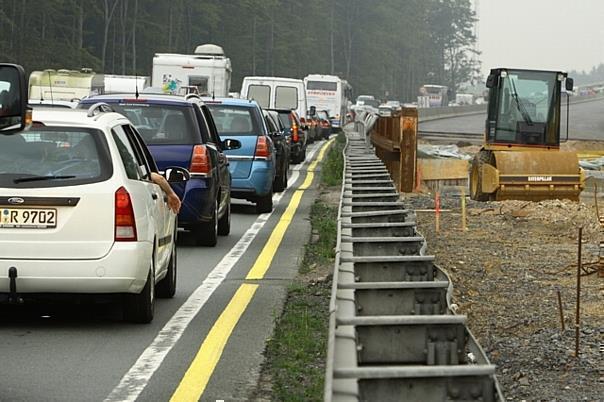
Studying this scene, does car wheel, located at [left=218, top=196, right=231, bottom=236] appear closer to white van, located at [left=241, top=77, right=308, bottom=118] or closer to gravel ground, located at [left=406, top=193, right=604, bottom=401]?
gravel ground, located at [left=406, top=193, right=604, bottom=401]

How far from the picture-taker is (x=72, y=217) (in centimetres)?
1010

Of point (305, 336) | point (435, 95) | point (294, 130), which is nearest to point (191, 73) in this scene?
point (294, 130)

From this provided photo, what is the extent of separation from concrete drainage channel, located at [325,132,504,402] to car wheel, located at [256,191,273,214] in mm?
12682

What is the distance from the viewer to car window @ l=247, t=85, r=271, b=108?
51.6 metres

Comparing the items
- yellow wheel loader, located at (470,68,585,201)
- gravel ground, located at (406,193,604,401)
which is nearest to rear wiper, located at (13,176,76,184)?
gravel ground, located at (406,193,604,401)

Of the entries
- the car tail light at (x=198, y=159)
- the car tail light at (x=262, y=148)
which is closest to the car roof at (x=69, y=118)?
the car tail light at (x=198, y=159)

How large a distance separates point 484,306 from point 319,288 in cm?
150

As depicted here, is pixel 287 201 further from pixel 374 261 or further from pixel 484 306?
pixel 374 261

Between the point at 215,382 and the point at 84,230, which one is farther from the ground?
the point at 84,230

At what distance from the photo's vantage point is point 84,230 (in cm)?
1009

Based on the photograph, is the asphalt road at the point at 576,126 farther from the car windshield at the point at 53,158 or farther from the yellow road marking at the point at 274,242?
the car windshield at the point at 53,158

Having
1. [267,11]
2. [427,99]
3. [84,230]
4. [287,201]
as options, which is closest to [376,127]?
[287,201]

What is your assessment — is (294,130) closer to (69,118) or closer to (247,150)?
(247,150)

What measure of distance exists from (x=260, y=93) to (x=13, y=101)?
45306mm
